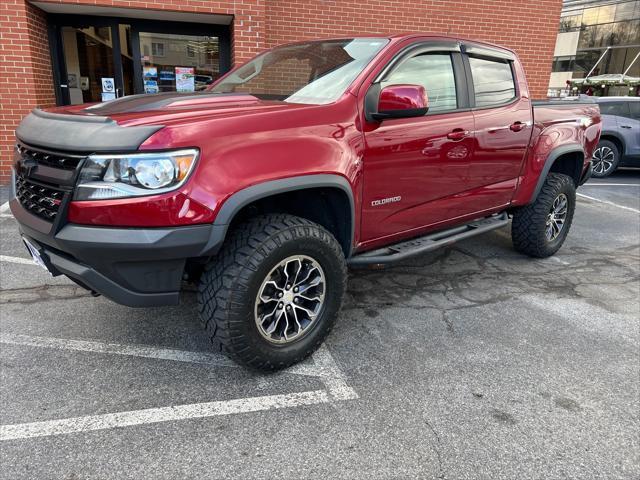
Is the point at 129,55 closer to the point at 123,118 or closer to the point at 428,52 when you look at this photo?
the point at 428,52

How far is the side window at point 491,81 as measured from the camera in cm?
399

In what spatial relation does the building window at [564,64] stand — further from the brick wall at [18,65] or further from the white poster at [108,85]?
the brick wall at [18,65]

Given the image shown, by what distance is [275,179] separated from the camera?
2582 millimetres

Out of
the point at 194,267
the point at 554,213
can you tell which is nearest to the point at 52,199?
the point at 194,267

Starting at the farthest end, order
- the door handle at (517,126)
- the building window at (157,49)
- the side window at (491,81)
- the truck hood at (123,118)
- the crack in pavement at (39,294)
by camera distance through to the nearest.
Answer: the building window at (157,49) < the door handle at (517,126) < the side window at (491,81) < the crack in pavement at (39,294) < the truck hood at (123,118)

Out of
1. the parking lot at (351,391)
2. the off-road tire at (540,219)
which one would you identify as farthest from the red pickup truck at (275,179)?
the off-road tire at (540,219)

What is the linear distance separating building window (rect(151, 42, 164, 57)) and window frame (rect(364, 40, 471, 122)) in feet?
20.0

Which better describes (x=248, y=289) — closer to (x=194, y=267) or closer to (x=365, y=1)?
(x=194, y=267)

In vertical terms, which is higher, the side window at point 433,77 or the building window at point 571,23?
the building window at point 571,23

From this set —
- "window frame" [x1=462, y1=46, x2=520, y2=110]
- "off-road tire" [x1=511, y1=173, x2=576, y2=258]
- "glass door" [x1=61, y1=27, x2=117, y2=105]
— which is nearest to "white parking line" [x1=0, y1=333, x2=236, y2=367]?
"window frame" [x1=462, y1=46, x2=520, y2=110]

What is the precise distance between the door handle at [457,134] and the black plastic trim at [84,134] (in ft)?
6.90

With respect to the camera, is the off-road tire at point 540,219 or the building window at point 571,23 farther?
the building window at point 571,23

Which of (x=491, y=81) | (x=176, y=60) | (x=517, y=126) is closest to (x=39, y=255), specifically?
(x=491, y=81)

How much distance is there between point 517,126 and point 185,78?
626cm
